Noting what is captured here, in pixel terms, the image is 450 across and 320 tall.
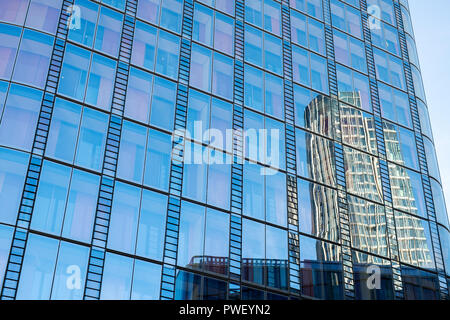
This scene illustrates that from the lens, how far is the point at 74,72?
2923 centimetres

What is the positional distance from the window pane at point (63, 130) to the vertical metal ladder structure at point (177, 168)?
451 cm

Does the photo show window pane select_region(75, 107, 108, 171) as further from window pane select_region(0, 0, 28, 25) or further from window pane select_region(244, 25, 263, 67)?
window pane select_region(244, 25, 263, 67)

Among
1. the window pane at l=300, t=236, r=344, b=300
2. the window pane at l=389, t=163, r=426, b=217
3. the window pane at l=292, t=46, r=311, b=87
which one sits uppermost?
the window pane at l=292, t=46, r=311, b=87

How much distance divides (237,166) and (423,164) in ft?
44.7

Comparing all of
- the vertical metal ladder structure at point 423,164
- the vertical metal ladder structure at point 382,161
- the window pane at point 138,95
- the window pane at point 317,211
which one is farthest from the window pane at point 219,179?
the vertical metal ladder structure at point 423,164

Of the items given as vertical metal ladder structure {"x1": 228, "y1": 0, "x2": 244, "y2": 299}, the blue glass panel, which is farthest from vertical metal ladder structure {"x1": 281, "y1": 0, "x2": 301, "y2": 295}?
the blue glass panel

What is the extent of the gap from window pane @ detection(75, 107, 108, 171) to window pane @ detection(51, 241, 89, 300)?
3794 mm

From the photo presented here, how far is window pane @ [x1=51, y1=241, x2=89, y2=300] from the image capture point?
24188mm

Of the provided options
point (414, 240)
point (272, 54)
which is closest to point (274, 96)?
point (272, 54)

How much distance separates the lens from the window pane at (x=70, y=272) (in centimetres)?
2419

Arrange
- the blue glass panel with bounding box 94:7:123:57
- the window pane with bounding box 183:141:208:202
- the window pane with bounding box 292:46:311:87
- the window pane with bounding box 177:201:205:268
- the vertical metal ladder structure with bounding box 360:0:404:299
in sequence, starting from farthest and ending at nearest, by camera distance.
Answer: the window pane with bounding box 292:46:311:87 < the vertical metal ladder structure with bounding box 360:0:404:299 < the blue glass panel with bounding box 94:7:123:57 < the window pane with bounding box 183:141:208:202 < the window pane with bounding box 177:201:205:268
